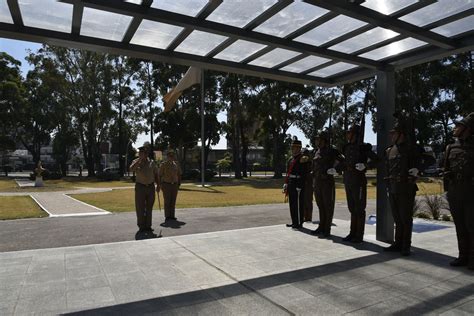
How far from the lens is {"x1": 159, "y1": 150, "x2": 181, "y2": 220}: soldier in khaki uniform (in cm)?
1070

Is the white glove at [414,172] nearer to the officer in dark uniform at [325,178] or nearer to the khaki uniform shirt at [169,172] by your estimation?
the officer in dark uniform at [325,178]

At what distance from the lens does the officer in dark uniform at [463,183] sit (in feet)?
16.5

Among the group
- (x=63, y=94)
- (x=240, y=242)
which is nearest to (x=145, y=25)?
(x=240, y=242)

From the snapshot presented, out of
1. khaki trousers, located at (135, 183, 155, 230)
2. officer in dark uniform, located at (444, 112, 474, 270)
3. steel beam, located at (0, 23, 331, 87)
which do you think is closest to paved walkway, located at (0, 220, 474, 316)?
officer in dark uniform, located at (444, 112, 474, 270)

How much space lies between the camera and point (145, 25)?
5199mm

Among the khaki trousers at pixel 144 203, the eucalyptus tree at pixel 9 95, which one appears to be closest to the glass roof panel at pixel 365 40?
the khaki trousers at pixel 144 203

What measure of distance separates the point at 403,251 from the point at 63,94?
46.0 m

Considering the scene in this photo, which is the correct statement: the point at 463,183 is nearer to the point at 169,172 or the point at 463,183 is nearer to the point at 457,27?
the point at 457,27

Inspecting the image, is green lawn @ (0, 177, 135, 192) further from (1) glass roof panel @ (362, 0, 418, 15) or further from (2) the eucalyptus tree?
(1) glass roof panel @ (362, 0, 418, 15)

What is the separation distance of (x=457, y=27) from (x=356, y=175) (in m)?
2.69

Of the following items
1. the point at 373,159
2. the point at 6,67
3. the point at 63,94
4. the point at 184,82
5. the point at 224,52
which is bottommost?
the point at 373,159

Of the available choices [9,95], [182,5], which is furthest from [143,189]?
[9,95]

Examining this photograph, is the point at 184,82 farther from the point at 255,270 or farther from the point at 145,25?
the point at 255,270

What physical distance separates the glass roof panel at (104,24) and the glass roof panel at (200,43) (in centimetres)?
95
